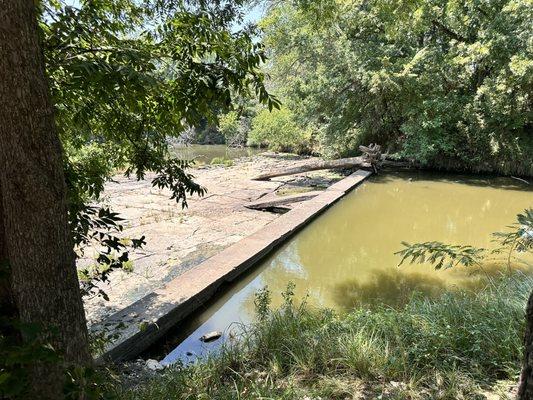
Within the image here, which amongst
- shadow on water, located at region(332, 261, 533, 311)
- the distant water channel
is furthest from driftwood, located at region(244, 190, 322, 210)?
shadow on water, located at region(332, 261, 533, 311)

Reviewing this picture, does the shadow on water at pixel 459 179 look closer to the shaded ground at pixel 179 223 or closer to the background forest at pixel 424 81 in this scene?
the background forest at pixel 424 81

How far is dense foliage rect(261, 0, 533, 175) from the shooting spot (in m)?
10.3

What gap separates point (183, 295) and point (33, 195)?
284 cm

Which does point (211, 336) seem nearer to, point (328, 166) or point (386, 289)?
point (386, 289)

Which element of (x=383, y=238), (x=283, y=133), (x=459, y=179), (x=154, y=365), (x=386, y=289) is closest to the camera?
(x=154, y=365)

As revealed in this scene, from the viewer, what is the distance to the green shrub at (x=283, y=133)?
17328mm

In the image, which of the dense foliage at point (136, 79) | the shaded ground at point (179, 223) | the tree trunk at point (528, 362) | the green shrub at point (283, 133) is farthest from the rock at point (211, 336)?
the green shrub at point (283, 133)

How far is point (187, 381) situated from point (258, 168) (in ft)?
36.9

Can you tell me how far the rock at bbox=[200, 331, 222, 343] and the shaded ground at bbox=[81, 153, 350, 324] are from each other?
0.91 m

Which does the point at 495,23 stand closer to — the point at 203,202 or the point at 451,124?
the point at 451,124

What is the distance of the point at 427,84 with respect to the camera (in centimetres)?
1190

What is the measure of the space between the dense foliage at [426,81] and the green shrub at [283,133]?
2814 mm

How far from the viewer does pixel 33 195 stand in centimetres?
141

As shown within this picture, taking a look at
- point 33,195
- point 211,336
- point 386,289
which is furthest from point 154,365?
point 386,289
